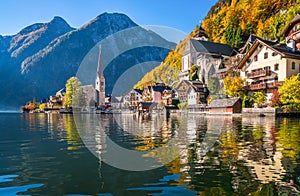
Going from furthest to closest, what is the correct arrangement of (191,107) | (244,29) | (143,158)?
(244,29) < (191,107) < (143,158)

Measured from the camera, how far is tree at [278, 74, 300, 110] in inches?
1657

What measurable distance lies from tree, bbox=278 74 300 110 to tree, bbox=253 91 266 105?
23.2ft

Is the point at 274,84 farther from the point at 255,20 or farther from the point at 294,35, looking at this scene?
the point at 255,20

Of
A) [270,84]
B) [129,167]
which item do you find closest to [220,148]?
[129,167]

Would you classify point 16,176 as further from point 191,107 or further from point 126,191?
point 191,107

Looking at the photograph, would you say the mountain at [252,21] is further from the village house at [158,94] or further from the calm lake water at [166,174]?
the calm lake water at [166,174]

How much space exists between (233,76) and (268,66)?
15.0 meters

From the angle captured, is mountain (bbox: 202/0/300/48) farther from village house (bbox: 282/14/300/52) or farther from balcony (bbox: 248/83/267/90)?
balcony (bbox: 248/83/267/90)

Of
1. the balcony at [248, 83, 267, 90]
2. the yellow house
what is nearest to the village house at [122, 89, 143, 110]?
the yellow house

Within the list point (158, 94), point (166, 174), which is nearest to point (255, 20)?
point (158, 94)

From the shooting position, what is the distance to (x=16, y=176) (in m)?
8.61

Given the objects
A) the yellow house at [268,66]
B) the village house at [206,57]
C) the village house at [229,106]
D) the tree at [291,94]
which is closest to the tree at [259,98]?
the yellow house at [268,66]

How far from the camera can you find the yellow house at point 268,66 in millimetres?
49031

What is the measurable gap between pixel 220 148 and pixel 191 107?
6050 cm
